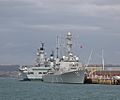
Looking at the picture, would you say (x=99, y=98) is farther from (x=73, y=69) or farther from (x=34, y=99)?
(x=73, y=69)

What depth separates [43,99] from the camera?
112 metres

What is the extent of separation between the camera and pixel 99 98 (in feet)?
388

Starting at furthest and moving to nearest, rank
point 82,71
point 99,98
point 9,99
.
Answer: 1. point 82,71
2. point 99,98
3. point 9,99

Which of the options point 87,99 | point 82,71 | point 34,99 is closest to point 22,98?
point 34,99

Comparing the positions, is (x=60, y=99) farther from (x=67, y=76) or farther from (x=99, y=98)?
(x=67, y=76)

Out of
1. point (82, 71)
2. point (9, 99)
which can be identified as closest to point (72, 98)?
point (9, 99)

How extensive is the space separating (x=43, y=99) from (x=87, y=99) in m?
8.17

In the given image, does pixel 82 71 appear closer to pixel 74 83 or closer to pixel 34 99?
pixel 74 83

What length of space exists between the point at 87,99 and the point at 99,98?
15.5ft

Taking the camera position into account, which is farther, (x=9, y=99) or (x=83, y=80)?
(x=83, y=80)

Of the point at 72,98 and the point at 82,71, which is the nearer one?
the point at 72,98

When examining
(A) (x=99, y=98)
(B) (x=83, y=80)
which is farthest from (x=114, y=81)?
(A) (x=99, y=98)

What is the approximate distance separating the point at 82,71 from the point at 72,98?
74.2 meters

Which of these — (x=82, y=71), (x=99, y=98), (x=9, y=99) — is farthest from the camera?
(x=82, y=71)
